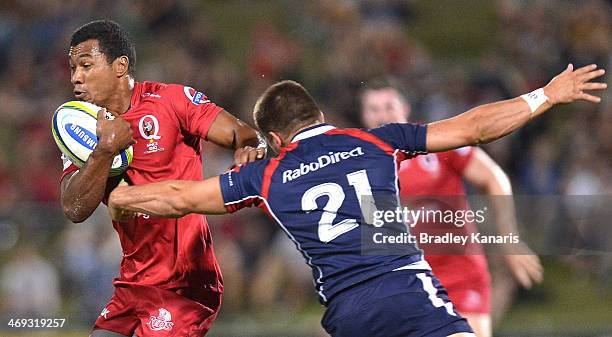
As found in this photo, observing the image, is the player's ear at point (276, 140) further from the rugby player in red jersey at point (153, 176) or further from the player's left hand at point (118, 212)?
the player's left hand at point (118, 212)

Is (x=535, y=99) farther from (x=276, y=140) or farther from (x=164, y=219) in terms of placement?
(x=164, y=219)

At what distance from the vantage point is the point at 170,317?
5.23m

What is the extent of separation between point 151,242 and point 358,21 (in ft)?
26.9

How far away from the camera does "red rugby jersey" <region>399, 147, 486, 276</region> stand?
6.68 meters

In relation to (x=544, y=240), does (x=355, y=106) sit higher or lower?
higher

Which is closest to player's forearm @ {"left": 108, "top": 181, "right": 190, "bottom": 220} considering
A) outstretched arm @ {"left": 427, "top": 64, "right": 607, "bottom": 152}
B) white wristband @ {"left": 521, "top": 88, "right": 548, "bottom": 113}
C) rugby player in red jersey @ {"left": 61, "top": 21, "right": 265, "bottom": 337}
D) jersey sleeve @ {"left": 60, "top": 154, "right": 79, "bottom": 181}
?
rugby player in red jersey @ {"left": 61, "top": 21, "right": 265, "bottom": 337}

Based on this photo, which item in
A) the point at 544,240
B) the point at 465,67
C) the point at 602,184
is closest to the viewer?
the point at 544,240

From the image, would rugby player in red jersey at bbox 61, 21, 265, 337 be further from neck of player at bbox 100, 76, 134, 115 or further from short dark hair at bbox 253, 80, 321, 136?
short dark hair at bbox 253, 80, 321, 136

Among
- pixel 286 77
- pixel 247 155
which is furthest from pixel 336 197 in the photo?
pixel 286 77

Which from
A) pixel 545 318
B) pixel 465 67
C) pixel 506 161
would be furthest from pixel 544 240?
pixel 465 67

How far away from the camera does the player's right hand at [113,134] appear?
4836 millimetres

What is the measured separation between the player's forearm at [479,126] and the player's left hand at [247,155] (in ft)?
2.92

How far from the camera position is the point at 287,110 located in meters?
4.86

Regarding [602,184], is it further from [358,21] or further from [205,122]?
[205,122]
